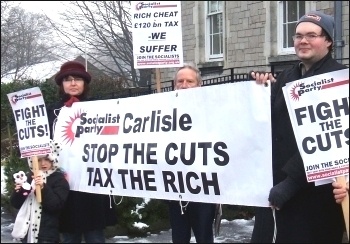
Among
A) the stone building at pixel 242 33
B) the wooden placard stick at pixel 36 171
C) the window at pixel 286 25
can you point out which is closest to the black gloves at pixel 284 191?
the wooden placard stick at pixel 36 171

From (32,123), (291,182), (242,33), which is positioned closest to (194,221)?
(291,182)

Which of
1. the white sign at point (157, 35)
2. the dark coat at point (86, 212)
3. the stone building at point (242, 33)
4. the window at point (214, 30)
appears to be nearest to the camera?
the dark coat at point (86, 212)

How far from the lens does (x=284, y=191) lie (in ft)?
10.9

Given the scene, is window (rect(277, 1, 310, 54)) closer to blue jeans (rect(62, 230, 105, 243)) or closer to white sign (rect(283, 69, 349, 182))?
blue jeans (rect(62, 230, 105, 243))

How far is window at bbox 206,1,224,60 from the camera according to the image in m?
16.0

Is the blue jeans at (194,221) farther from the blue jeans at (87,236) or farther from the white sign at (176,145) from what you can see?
the blue jeans at (87,236)

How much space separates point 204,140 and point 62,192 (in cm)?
121

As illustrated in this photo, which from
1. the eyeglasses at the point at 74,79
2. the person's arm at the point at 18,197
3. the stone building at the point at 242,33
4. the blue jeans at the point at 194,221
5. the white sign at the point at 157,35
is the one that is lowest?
the blue jeans at the point at 194,221

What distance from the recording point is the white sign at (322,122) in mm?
3133

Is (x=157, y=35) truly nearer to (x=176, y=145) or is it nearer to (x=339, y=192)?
(x=176, y=145)

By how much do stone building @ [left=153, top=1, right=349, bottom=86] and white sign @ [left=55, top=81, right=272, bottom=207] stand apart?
24.8ft

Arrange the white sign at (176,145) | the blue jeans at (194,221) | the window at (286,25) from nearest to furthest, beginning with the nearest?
the white sign at (176,145), the blue jeans at (194,221), the window at (286,25)

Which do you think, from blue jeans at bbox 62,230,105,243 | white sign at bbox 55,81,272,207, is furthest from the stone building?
blue jeans at bbox 62,230,105,243

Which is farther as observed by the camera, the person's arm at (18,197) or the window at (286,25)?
the window at (286,25)
